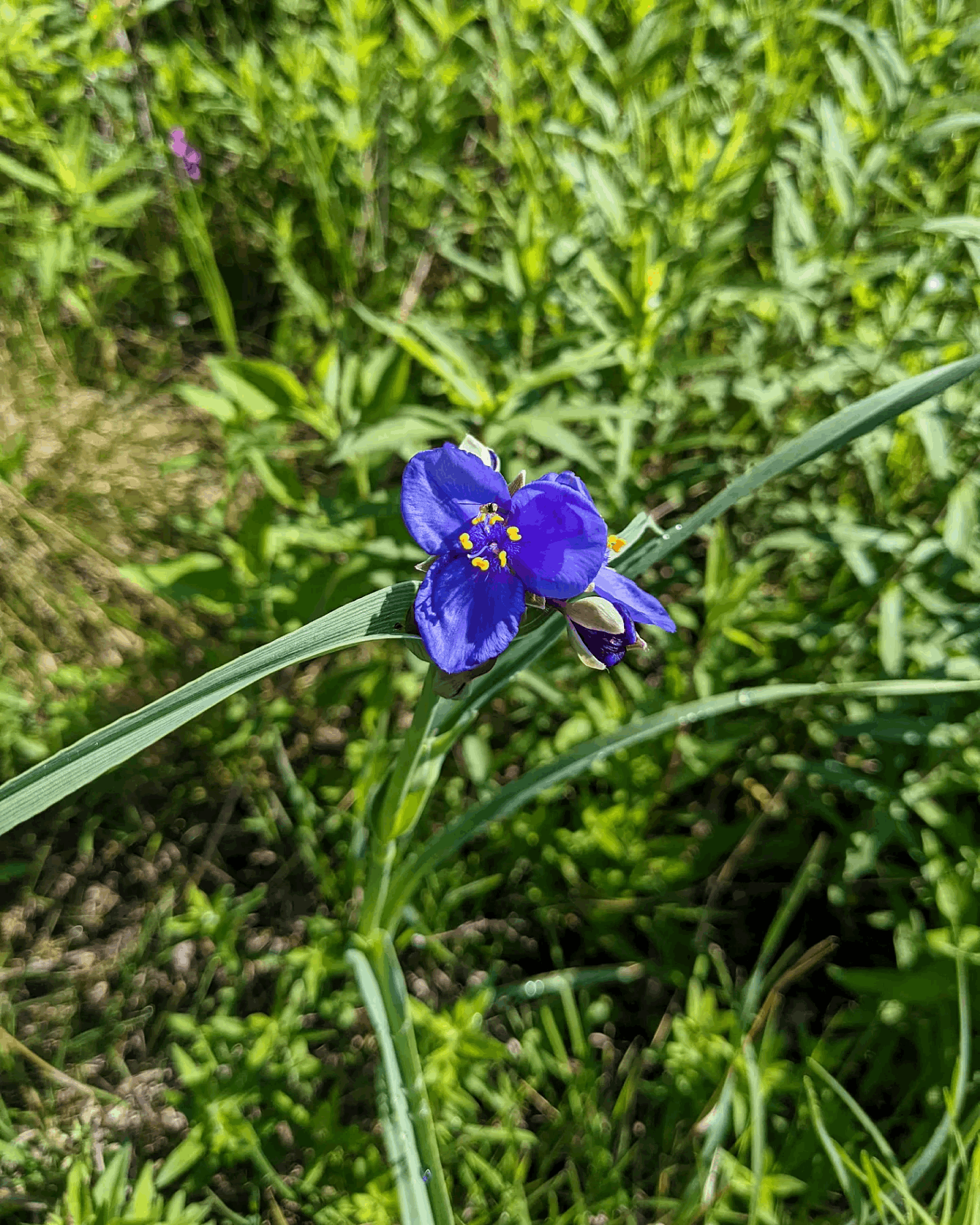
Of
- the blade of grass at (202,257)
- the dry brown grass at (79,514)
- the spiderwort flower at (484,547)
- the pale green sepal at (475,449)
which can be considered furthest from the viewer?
the blade of grass at (202,257)

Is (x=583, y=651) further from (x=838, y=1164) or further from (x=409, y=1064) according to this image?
(x=838, y=1164)

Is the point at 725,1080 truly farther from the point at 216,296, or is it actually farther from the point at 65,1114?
the point at 216,296

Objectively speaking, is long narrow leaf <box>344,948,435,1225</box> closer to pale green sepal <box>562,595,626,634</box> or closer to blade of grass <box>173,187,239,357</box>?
pale green sepal <box>562,595,626,634</box>

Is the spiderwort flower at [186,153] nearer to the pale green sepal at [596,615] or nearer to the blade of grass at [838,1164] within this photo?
the pale green sepal at [596,615]

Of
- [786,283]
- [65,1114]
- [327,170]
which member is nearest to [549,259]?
[786,283]

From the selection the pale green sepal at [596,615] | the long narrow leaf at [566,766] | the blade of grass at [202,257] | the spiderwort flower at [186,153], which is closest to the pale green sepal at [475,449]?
the pale green sepal at [596,615]

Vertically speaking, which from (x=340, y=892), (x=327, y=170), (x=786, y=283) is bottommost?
(x=340, y=892)
